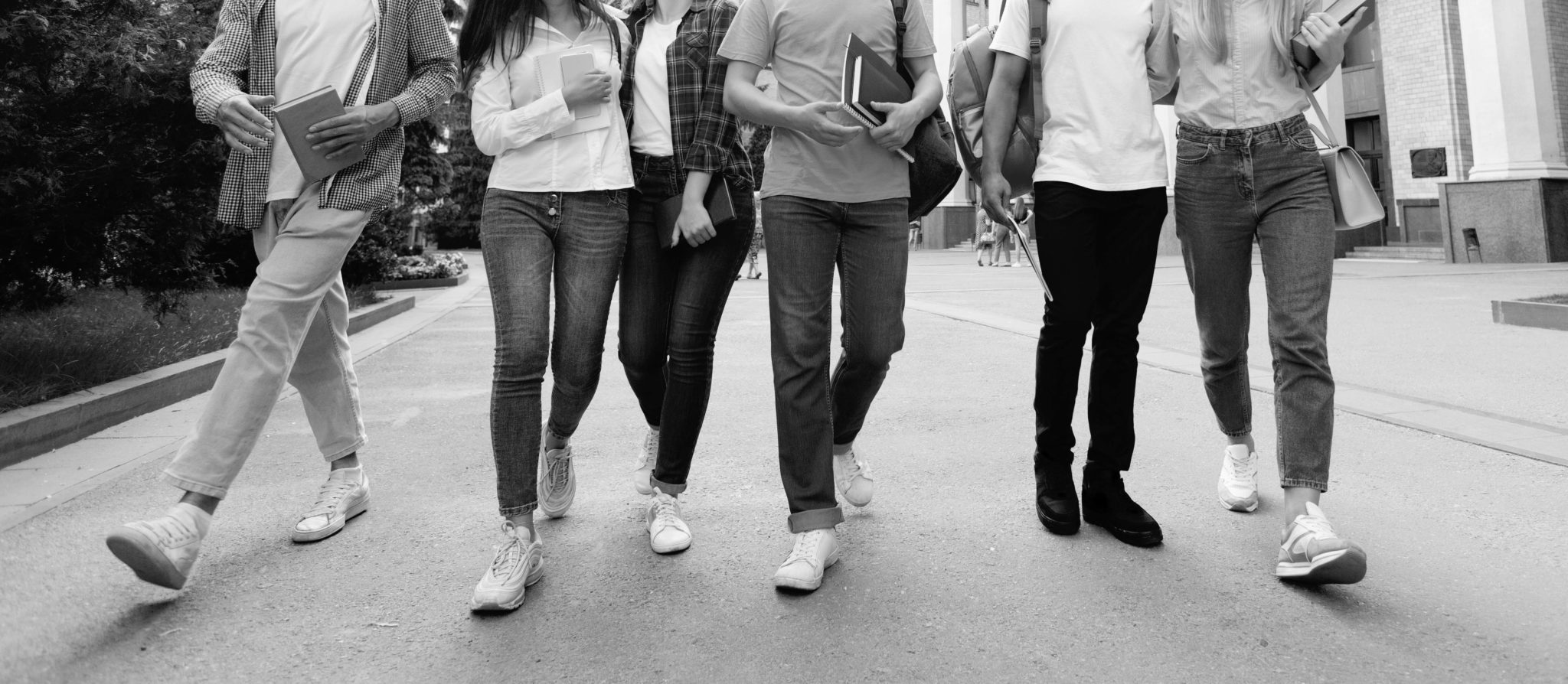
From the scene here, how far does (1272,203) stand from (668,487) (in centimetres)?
204

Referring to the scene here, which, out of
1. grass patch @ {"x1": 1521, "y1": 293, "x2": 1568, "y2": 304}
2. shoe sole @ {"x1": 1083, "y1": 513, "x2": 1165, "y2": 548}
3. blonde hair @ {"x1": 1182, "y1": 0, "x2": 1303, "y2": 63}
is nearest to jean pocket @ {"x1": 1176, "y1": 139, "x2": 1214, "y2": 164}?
blonde hair @ {"x1": 1182, "y1": 0, "x2": 1303, "y2": 63}

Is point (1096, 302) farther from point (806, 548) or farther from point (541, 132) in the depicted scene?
point (541, 132)

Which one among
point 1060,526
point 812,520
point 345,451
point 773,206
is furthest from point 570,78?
point 1060,526

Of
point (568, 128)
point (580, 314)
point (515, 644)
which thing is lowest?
point (515, 644)

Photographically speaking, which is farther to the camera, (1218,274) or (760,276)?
(760,276)

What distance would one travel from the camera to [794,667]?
2646 millimetres

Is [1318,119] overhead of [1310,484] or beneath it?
overhead

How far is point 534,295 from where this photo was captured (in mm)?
3236

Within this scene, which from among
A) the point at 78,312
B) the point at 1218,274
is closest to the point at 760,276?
the point at 78,312

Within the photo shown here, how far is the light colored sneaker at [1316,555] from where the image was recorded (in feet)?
9.78

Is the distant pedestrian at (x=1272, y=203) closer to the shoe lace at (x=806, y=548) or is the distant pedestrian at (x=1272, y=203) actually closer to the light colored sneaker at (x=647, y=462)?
the shoe lace at (x=806, y=548)

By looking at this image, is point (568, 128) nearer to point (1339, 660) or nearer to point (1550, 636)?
point (1339, 660)

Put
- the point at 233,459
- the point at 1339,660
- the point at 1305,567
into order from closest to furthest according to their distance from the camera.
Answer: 1. the point at 1339,660
2. the point at 1305,567
3. the point at 233,459

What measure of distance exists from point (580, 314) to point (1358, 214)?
7.45 ft
